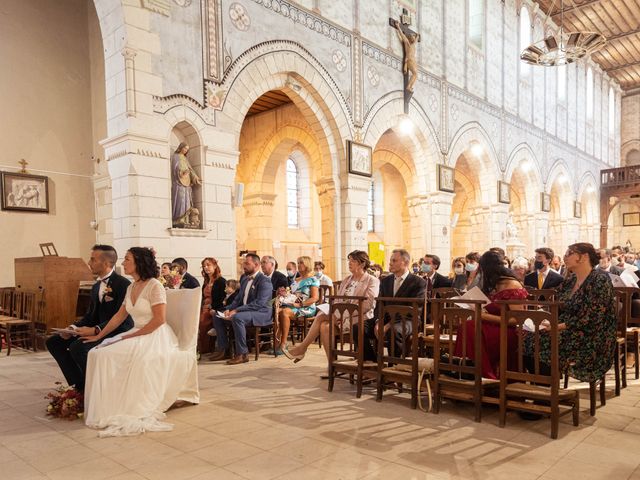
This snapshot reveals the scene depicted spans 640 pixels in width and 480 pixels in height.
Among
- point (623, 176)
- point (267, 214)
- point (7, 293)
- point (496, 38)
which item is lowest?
point (7, 293)

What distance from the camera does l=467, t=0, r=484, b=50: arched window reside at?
14.3 meters

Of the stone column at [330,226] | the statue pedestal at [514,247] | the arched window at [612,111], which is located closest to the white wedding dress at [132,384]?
the stone column at [330,226]

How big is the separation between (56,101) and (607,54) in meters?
22.4

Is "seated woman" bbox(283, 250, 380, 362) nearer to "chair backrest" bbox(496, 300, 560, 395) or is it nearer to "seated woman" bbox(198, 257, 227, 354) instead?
"chair backrest" bbox(496, 300, 560, 395)

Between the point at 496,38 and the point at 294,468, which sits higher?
the point at 496,38

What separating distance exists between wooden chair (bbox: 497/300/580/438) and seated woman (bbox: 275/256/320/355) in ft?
10.8

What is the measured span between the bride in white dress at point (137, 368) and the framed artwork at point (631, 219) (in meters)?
29.4

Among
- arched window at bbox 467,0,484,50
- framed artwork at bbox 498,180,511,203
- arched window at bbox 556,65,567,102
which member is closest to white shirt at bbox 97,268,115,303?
framed artwork at bbox 498,180,511,203

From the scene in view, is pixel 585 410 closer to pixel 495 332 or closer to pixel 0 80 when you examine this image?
pixel 495 332

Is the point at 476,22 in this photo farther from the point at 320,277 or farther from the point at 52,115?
the point at 52,115

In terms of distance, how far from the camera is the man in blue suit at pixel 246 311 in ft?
18.6

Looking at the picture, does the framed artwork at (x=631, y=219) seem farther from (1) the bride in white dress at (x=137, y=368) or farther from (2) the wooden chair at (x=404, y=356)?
(1) the bride in white dress at (x=137, y=368)

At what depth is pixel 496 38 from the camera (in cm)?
1496

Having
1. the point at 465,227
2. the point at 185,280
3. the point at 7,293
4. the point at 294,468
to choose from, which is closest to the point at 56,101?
the point at 7,293
